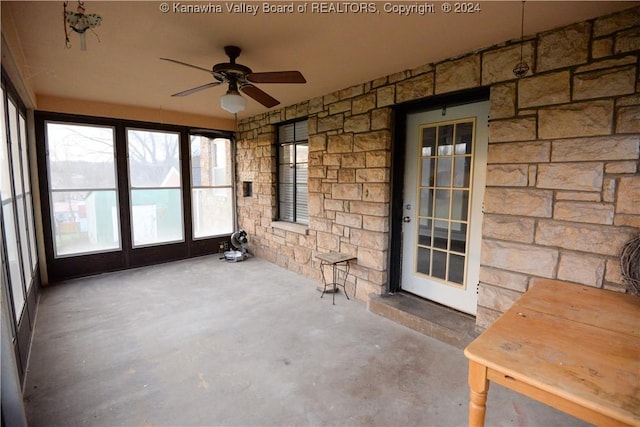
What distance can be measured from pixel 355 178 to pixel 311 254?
1353mm

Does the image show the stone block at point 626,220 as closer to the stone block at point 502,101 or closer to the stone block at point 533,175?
the stone block at point 533,175

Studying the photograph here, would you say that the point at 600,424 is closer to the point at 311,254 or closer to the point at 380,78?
the point at 380,78

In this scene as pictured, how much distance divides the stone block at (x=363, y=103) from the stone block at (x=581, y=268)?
2.20 metres

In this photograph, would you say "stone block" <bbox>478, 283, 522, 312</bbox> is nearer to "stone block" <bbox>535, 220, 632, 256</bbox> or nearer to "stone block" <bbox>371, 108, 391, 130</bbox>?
"stone block" <bbox>535, 220, 632, 256</bbox>

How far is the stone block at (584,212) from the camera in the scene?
2.02 meters

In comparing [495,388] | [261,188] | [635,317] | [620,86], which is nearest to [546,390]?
[635,317]

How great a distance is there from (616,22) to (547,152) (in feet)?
2.71

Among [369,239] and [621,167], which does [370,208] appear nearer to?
[369,239]

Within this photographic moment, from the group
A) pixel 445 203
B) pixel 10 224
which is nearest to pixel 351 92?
pixel 445 203

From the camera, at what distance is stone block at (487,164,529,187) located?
235 cm

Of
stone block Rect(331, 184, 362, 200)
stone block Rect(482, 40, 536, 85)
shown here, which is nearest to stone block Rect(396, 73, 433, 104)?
stone block Rect(482, 40, 536, 85)

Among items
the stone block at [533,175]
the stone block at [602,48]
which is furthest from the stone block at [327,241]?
the stone block at [602,48]

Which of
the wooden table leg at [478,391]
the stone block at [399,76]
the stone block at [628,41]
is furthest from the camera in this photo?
the stone block at [399,76]

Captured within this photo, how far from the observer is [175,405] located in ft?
6.56
